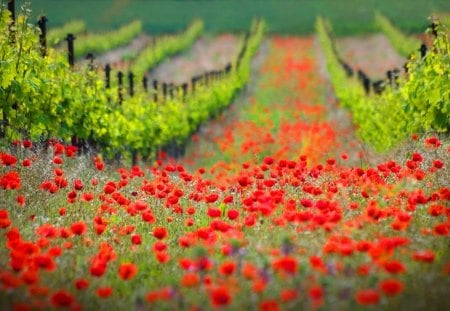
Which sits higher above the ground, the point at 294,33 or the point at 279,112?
the point at 294,33

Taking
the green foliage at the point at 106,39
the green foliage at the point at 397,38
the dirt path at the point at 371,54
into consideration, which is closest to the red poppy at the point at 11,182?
the dirt path at the point at 371,54

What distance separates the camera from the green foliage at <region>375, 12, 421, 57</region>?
1419 inches

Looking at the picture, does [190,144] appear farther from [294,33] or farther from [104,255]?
[294,33]

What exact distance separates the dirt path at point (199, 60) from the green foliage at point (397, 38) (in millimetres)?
9191

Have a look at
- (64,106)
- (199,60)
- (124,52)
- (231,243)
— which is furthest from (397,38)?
(231,243)

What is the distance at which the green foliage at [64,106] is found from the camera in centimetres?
861

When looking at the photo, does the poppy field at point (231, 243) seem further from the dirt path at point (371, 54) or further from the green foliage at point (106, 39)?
the green foliage at point (106, 39)

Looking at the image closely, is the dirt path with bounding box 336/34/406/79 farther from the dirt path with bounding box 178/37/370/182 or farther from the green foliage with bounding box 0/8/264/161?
the green foliage with bounding box 0/8/264/161

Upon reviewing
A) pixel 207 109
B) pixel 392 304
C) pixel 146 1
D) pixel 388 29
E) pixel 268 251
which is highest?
pixel 146 1

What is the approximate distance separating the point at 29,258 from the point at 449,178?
13.7 feet

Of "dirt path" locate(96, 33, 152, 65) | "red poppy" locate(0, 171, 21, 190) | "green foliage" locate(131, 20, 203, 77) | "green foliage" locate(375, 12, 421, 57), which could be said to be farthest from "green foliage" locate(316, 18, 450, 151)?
"dirt path" locate(96, 33, 152, 65)

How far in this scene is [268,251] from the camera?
464 centimetres

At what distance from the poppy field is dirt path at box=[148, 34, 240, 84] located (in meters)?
25.3

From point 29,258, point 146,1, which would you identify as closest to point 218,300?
point 29,258
